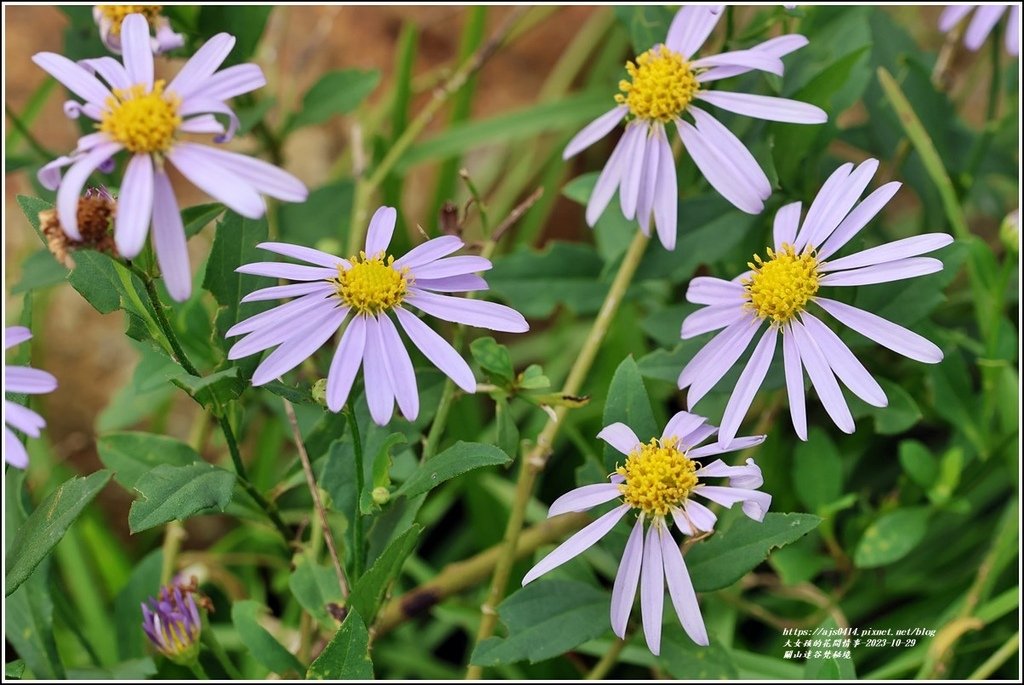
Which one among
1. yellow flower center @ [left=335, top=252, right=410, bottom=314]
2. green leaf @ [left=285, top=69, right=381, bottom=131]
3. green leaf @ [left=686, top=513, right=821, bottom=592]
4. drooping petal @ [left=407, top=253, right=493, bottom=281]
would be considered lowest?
green leaf @ [left=686, top=513, right=821, bottom=592]

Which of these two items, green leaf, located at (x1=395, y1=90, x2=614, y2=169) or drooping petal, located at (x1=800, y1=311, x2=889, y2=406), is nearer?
drooping petal, located at (x1=800, y1=311, x2=889, y2=406)

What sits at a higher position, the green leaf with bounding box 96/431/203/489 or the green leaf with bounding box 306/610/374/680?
the green leaf with bounding box 96/431/203/489

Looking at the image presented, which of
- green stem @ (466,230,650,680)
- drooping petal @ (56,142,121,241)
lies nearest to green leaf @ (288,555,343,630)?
green stem @ (466,230,650,680)

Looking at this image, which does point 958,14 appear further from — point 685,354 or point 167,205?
point 167,205

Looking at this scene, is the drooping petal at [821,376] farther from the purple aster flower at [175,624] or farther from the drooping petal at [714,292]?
the purple aster flower at [175,624]

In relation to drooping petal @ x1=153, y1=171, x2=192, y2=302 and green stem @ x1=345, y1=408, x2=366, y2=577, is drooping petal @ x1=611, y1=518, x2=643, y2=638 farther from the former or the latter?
drooping petal @ x1=153, y1=171, x2=192, y2=302

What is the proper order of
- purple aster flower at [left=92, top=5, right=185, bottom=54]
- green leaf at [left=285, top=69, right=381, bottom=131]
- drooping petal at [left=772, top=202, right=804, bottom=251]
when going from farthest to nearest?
green leaf at [left=285, top=69, right=381, bottom=131] < purple aster flower at [left=92, top=5, right=185, bottom=54] < drooping petal at [left=772, top=202, right=804, bottom=251]

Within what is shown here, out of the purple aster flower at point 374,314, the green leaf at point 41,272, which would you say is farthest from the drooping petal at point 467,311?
the green leaf at point 41,272

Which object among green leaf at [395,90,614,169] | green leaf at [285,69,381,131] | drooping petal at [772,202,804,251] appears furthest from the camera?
green leaf at [395,90,614,169]

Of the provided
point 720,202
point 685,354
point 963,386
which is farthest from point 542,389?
point 963,386
